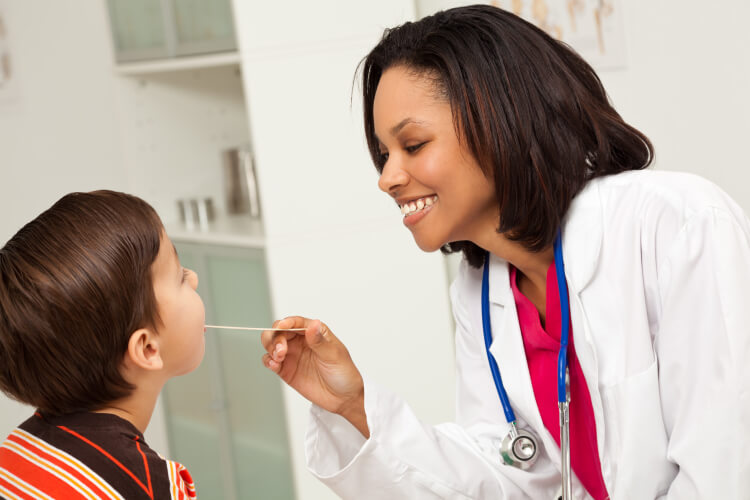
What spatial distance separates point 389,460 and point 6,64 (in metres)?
2.04

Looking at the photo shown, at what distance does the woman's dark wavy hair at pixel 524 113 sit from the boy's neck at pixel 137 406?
0.60 m

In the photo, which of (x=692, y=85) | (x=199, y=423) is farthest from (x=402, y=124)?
(x=199, y=423)

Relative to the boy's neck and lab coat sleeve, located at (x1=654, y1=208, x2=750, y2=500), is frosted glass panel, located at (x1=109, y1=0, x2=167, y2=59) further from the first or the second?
lab coat sleeve, located at (x1=654, y1=208, x2=750, y2=500)

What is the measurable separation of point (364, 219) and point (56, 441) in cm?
153

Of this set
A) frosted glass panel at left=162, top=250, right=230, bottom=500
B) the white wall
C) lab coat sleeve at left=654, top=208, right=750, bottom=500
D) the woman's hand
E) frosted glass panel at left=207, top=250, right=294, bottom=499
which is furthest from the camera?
frosted glass panel at left=162, top=250, right=230, bottom=500

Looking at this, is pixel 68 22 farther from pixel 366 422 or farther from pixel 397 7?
pixel 366 422

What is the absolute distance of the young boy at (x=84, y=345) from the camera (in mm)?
1120

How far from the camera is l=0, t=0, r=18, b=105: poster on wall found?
2.81 metres

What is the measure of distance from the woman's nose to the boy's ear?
0.42m

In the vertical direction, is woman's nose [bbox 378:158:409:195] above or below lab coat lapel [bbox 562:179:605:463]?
above

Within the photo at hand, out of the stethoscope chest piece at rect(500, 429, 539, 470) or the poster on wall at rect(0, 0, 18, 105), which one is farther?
the poster on wall at rect(0, 0, 18, 105)

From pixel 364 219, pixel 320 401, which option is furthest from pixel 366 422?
pixel 364 219

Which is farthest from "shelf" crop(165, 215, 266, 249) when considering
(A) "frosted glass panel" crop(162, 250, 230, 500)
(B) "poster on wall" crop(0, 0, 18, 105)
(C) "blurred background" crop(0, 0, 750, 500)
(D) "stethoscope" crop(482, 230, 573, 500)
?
(D) "stethoscope" crop(482, 230, 573, 500)

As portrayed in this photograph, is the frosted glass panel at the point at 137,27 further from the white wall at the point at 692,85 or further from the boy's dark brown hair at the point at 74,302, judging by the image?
the boy's dark brown hair at the point at 74,302
